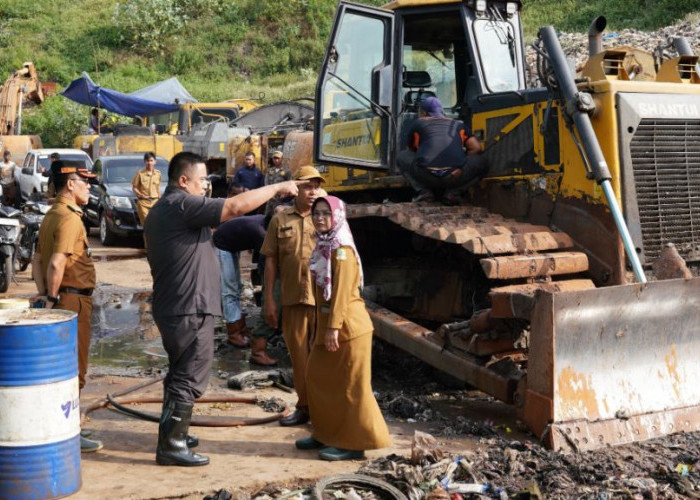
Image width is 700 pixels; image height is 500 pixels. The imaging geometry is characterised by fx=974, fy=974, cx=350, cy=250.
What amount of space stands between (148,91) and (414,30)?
20193 millimetres

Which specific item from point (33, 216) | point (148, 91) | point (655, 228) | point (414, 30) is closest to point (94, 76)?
point (148, 91)

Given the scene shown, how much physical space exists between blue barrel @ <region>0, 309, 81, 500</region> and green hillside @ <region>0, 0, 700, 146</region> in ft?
108

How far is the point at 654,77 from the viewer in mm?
8258

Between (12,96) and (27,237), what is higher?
(12,96)

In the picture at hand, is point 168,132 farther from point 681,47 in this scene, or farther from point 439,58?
point 681,47

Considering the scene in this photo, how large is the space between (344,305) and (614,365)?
1.84 meters

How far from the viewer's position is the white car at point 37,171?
843 inches

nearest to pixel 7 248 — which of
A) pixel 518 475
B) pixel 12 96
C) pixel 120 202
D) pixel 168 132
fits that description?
pixel 120 202

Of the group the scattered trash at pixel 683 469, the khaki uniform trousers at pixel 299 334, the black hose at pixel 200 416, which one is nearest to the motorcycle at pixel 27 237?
the black hose at pixel 200 416

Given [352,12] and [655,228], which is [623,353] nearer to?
[655,228]

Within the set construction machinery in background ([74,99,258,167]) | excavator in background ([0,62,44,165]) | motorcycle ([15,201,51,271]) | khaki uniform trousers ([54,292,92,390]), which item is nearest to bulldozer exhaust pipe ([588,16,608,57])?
khaki uniform trousers ([54,292,92,390])

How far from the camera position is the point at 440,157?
764cm


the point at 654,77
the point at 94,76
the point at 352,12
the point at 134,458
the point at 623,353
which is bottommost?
the point at 134,458

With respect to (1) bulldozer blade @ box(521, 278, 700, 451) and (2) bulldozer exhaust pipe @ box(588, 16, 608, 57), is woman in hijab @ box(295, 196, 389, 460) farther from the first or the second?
(2) bulldozer exhaust pipe @ box(588, 16, 608, 57)
